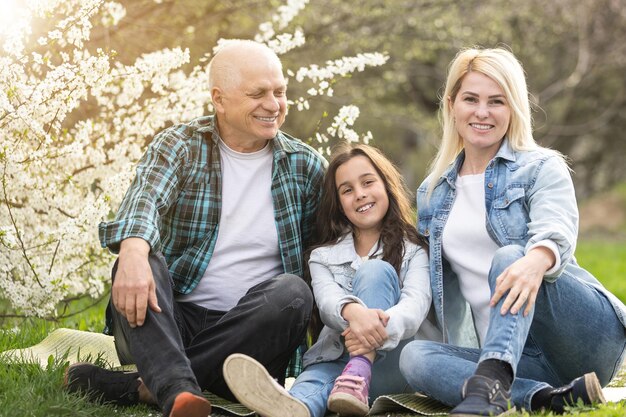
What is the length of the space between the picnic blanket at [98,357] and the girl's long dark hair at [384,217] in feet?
1.84

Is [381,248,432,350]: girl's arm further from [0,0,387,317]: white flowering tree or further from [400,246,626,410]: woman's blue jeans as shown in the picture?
[0,0,387,317]: white flowering tree

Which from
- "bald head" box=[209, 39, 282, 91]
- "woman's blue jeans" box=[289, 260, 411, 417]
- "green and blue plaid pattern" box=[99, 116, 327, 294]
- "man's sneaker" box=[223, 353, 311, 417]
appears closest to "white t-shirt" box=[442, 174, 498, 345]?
"woman's blue jeans" box=[289, 260, 411, 417]

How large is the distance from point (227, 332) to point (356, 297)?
1.63ft

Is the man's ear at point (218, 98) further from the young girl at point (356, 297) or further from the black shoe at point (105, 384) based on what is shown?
the black shoe at point (105, 384)

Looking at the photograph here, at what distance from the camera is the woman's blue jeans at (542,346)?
2.98 metres

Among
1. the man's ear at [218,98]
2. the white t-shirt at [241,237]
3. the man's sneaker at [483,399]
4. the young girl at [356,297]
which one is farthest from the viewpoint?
the man's ear at [218,98]

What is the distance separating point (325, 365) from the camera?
136 inches

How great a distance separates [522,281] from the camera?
2908 millimetres

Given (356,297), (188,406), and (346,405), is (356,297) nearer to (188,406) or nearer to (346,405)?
(346,405)

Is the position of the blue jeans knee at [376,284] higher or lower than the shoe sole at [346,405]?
higher

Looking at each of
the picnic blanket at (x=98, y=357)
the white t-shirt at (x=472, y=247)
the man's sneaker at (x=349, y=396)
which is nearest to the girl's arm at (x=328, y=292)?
the man's sneaker at (x=349, y=396)

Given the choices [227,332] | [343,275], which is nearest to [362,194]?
[343,275]

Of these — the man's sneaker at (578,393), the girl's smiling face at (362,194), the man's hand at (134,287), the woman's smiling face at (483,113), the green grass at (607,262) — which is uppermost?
the woman's smiling face at (483,113)

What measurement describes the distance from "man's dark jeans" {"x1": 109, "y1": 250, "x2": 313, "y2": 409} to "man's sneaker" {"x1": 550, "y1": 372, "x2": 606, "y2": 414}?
95 cm
